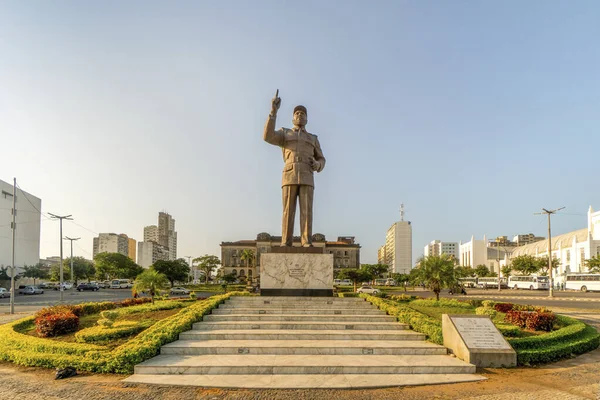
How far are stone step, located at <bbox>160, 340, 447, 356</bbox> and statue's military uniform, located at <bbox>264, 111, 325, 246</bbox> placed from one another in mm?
5830

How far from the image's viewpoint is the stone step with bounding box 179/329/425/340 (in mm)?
9551

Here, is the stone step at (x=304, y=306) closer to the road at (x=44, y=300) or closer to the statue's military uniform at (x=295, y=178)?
the statue's military uniform at (x=295, y=178)

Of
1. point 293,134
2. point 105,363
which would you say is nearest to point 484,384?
point 105,363

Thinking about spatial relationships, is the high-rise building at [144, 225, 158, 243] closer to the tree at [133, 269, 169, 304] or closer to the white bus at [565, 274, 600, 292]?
the white bus at [565, 274, 600, 292]

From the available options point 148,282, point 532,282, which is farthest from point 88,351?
point 532,282

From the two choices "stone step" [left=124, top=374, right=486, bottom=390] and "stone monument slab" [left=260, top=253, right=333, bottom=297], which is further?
"stone monument slab" [left=260, top=253, right=333, bottom=297]

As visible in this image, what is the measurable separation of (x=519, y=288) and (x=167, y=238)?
5961 inches

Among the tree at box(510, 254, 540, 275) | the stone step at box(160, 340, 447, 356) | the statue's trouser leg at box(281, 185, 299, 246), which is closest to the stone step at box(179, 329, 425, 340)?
the stone step at box(160, 340, 447, 356)

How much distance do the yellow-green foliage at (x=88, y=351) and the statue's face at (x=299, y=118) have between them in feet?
26.9

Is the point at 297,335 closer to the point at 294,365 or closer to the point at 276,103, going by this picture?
the point at 294,365

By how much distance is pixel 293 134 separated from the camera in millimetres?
14961

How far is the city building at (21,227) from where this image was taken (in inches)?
2141

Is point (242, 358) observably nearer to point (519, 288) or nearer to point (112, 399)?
point (112, 399)

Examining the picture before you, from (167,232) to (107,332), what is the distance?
182310mm
